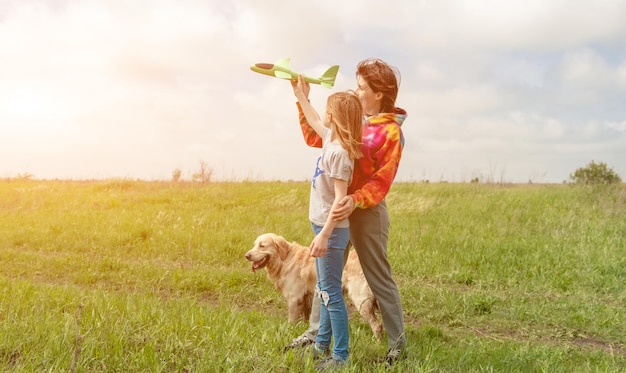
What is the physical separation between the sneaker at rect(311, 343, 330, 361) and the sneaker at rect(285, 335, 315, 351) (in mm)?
298

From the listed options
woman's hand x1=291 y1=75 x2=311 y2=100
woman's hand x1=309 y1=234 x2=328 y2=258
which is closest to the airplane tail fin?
woman's hand x1=291 y1=75 x2=311 y2=100

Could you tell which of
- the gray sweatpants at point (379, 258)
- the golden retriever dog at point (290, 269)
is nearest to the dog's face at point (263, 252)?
the golden retriever dog at point (290, 269)

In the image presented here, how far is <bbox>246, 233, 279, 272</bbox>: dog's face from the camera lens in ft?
21.2

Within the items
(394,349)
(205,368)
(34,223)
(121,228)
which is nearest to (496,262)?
(394,349)

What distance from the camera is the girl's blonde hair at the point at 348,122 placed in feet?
13.5

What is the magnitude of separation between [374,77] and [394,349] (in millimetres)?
2271

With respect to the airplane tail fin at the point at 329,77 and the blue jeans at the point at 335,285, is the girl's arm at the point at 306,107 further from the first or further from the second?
the blue jeans at the point at 335,285

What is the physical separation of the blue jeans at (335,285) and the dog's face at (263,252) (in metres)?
2.06

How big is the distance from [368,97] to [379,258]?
1.30 m

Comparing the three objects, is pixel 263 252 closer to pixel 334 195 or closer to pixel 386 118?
pixel 334 195

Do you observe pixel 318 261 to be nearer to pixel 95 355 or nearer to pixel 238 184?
pixel 95 355

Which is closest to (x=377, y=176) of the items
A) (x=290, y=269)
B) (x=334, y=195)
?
(x=334, y=195)

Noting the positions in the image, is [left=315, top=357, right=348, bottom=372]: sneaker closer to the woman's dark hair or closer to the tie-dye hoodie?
the tie-dye hoodie

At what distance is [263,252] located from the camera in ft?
21.2
